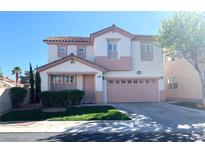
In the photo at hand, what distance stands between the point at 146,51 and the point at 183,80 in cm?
561

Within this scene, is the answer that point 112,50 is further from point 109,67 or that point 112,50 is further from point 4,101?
point 4,101

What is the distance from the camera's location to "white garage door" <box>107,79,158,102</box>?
2283 centimetres

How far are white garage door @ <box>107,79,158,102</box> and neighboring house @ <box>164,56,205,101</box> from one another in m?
3.51

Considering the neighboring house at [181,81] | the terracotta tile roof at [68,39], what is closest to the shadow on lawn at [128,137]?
the terracotta tile roof at [68,39]

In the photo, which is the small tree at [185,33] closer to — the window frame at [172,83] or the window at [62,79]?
the window frame at [172,83]

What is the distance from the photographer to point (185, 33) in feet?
56.4

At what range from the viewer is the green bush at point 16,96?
19.6 metres

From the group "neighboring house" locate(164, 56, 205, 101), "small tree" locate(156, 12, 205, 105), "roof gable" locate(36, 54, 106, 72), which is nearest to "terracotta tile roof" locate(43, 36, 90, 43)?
"roof gable" locate(36, 54, 106, 72)

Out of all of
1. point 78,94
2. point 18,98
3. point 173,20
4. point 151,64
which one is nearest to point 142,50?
point 151,64

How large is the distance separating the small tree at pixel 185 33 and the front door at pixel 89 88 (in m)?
7.58

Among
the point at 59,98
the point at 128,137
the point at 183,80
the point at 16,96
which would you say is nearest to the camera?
the point at 128,137

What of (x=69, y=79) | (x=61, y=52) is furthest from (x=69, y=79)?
(x=61, y=52)

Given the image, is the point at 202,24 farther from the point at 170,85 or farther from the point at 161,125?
the point at 170,85

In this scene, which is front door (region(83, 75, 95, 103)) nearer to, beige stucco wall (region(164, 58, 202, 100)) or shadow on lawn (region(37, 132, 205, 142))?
beige stucco wall (region(164, 58, 202, 100))
